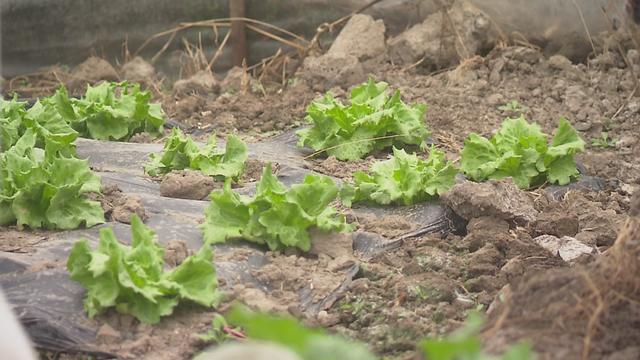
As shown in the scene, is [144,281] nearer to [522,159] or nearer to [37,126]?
[37,126]

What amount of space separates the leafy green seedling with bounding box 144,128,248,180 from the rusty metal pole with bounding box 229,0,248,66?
12.7ft

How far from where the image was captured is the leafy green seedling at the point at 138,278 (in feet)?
11.6

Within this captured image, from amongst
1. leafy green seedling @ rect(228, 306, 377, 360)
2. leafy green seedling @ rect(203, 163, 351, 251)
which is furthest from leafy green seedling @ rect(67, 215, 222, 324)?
leafy green seedling @ rect(228, 306, 377, 360)

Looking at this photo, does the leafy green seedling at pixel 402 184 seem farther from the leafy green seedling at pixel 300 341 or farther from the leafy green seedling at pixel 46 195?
the leafy green seedling at pixel 300 341

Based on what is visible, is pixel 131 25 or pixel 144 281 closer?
pixel 144 281

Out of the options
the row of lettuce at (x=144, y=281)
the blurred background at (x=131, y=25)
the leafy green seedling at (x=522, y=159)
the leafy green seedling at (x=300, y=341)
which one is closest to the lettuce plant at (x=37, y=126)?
the row of lettuce at (x=144, y=281)

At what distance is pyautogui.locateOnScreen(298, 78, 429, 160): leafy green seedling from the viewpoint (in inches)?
234

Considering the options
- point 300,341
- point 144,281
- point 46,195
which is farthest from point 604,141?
point 300,341

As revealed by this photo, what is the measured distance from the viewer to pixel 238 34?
920cm

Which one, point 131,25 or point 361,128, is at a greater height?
point 361,128

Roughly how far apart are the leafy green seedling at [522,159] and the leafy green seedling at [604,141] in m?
1.10

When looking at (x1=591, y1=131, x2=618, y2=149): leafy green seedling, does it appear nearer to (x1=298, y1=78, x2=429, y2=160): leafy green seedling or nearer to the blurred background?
(x1=298, y1=78, x2=429, y2=160): leafy green seedling

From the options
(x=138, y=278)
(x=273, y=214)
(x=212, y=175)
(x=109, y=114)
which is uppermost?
(x=138, y=278)

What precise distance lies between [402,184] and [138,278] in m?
1.80
